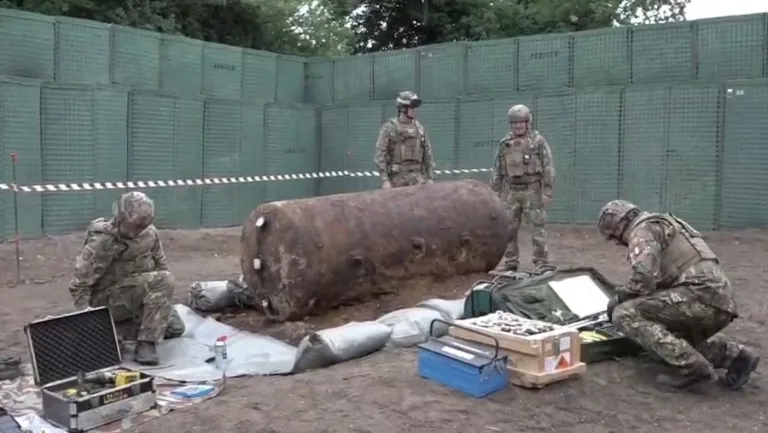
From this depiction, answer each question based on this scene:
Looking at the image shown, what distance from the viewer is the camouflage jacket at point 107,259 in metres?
5.05

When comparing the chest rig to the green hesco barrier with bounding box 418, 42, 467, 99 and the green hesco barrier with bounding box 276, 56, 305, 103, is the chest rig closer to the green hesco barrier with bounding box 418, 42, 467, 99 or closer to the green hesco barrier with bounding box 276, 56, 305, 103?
the green hesco barrier with bounding box 418, 42, 467, 99

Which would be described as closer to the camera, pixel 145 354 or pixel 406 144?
pixel 145 354

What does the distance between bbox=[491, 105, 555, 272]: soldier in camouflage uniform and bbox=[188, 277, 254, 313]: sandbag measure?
249cm

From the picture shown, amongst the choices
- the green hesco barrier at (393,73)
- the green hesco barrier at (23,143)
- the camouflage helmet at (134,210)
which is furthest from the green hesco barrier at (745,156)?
the green hesco barrier at (23,143)

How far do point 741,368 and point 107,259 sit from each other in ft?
12.6

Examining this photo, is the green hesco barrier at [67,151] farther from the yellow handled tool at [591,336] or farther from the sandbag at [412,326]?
the yellow handled tool at [591,336]

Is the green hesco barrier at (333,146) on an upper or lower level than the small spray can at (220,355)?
upper

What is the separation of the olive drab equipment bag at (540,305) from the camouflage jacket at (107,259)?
85.4 inches

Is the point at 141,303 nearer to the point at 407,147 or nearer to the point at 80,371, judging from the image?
the point at 80,371

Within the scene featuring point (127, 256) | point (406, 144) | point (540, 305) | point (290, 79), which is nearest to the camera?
point (127, 256)

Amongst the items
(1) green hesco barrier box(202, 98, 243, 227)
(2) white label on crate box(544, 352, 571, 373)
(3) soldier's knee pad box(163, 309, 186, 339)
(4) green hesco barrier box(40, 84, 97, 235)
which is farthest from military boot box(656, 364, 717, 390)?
(1) green hesco barrier box(202, 98, 243, 227)

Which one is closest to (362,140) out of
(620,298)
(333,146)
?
(333,146)

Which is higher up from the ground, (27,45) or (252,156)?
(27,45)

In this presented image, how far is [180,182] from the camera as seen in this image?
466 inches
